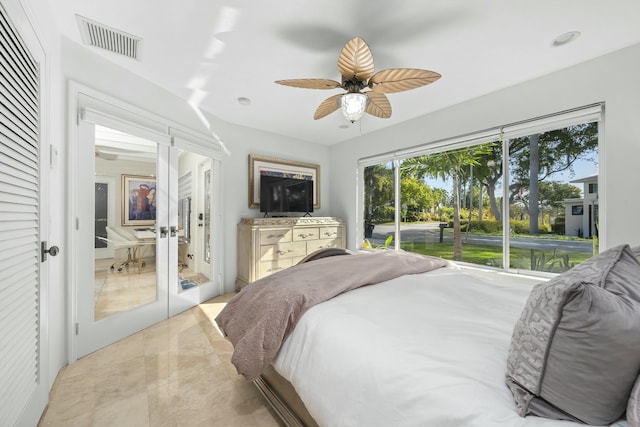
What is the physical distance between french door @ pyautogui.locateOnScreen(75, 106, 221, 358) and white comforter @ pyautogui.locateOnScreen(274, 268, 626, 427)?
1913 millimetres

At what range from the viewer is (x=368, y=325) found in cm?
112

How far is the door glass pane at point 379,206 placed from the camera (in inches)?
163

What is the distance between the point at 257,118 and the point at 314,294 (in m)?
2.84

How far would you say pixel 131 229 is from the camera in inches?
99.4

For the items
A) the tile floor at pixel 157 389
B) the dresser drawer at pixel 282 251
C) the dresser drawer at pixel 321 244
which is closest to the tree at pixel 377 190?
the dresser drawer at pixel 321 244

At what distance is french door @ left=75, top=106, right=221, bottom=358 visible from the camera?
216 centimetres

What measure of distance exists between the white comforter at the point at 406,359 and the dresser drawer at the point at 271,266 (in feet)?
7.50

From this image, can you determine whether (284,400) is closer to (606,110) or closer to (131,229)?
(131,229)

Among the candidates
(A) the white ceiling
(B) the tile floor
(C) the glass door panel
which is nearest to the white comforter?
(B) the tile floor

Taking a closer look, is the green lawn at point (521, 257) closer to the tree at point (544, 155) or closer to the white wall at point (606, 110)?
the tree at point (544, 155)

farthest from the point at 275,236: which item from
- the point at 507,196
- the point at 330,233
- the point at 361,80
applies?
the point at 507,196

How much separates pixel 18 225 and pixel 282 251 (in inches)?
108

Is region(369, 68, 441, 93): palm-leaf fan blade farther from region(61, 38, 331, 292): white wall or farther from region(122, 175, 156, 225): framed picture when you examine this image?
region(122, 175, 156, 225): framed picture

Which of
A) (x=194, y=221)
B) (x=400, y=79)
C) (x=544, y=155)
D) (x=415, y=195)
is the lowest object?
(x=194, y=221)
